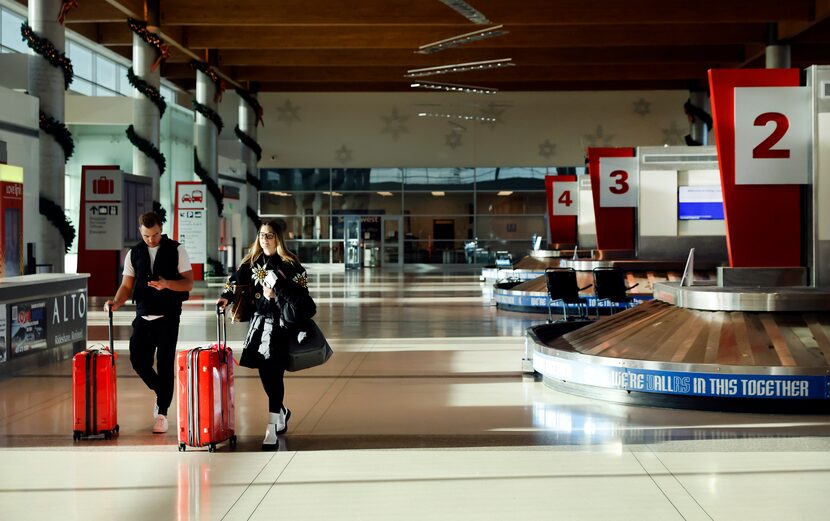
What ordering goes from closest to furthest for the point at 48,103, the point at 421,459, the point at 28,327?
the point at 421,459 → the point at 28,327 → the point at 48,103

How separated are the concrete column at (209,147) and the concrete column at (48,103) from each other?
39.7 ft

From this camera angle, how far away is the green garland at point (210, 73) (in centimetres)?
3119

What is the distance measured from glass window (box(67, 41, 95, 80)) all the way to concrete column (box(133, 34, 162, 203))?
592 cm

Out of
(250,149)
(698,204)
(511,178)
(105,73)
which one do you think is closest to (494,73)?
(511,178)

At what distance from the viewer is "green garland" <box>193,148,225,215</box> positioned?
31.6m

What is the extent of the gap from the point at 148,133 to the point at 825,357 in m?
21.1

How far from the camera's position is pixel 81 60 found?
31875 millimetres

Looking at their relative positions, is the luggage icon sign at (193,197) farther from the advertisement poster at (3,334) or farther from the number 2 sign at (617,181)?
the advertisement poster at (3,334)

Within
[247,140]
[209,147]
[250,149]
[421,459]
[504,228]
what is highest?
[247,140]

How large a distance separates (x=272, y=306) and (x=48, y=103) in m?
14.4

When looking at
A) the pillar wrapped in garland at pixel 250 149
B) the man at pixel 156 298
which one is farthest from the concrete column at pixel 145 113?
the man at pixel 156 298

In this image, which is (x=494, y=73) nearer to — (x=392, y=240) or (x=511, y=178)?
(x=511, y=178)

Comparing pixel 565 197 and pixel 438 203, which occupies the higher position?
pixel 438 203

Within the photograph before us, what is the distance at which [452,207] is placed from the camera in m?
45.5
